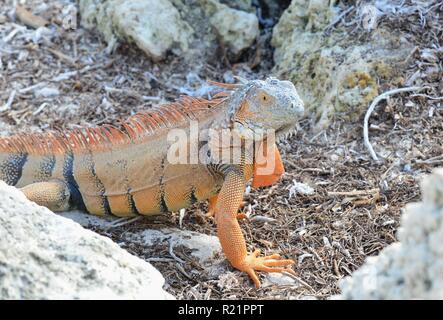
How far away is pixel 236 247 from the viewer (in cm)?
512

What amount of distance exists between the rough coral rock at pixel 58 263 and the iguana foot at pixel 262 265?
141 cm

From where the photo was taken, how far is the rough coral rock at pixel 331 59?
22.6 feet

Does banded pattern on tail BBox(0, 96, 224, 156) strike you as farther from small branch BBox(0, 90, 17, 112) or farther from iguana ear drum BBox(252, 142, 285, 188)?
small branch BBox(0, 90, 17, 112)

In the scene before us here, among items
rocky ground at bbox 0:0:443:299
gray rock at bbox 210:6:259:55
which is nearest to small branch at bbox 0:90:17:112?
rocky ground at bbox 0:0:443:299

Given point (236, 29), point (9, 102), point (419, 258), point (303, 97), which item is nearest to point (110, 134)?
point (9, 102)

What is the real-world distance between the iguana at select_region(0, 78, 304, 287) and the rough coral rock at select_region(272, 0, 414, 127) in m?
1.56

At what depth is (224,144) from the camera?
5520 mm

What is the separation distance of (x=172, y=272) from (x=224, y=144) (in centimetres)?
109

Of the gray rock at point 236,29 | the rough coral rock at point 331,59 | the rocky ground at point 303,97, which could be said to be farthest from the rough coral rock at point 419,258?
the gray rock at point 236,29

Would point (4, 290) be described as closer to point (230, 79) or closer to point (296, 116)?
point (296, 116)

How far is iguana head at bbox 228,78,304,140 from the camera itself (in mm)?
5273

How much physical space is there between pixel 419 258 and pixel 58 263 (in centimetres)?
179

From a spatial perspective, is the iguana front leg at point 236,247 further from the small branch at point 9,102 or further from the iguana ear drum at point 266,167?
the small branch at point 9,102
